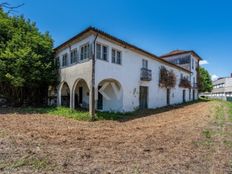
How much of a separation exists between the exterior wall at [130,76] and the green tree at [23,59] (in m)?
6.12

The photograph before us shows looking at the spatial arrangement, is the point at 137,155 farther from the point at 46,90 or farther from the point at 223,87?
the point at 223,87

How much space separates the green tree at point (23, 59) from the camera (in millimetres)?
16266

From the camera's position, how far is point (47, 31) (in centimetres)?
2031

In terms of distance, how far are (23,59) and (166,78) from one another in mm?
14514

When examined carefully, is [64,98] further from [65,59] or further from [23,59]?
[23,59]

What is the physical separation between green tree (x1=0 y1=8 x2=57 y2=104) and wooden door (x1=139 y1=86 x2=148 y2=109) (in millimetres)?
7820

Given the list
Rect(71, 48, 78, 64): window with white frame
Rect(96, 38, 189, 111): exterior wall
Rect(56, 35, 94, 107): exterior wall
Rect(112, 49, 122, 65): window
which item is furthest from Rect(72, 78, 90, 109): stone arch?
Rect(112, 49, 122, 65): window

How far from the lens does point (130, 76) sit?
17.1 m

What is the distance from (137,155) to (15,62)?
13918 millimetres

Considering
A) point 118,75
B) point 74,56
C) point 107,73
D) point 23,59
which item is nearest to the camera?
point 107,73

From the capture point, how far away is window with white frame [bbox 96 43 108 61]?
14.0 m

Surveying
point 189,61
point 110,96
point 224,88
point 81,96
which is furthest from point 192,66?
point 224,88

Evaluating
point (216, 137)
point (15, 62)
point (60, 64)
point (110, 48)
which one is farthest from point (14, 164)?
point (60, 64)

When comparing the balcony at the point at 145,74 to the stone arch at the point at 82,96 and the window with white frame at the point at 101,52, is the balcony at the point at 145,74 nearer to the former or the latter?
the window with white frame at the point at 101,52
